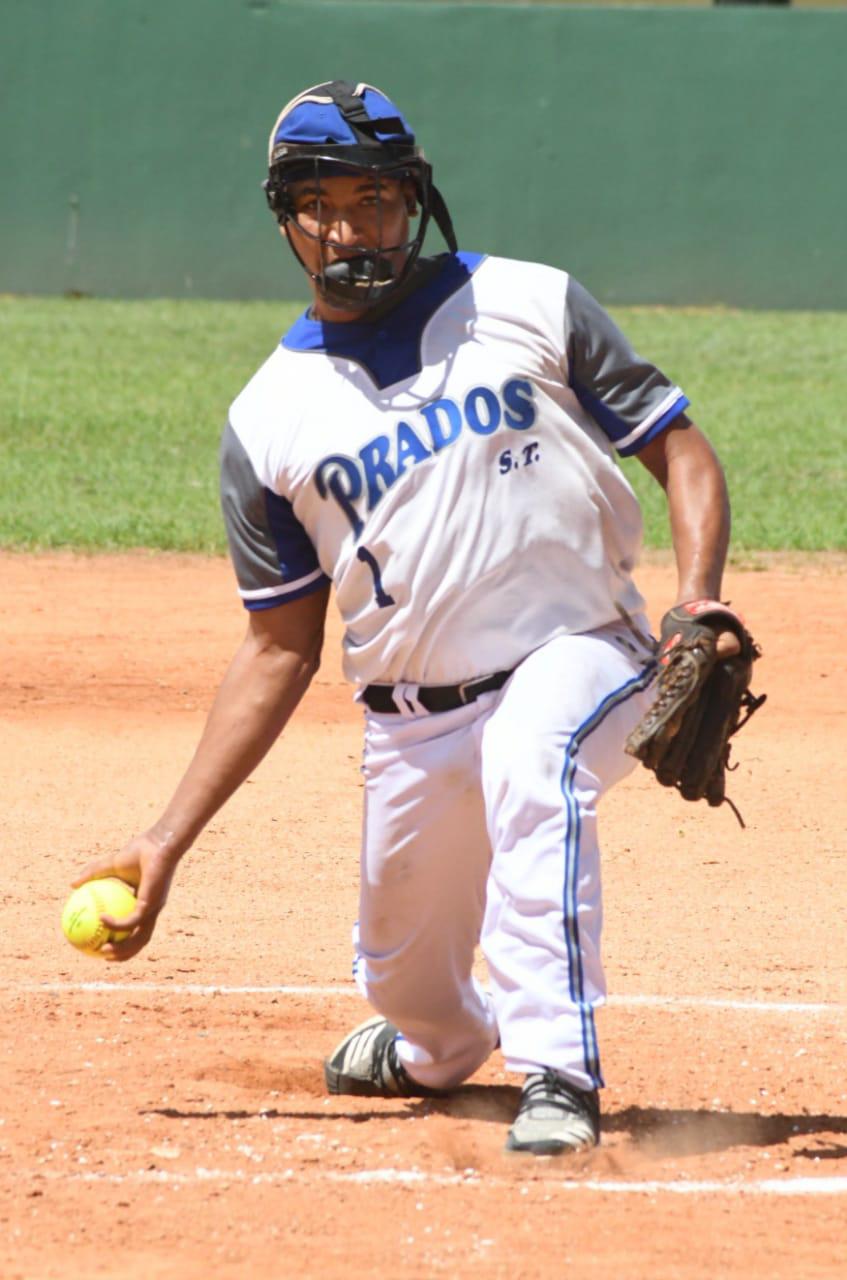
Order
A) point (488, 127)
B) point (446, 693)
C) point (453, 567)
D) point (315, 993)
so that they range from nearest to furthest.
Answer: point (453, 567), point (446, 693), point (315, 993), point (488, 127)

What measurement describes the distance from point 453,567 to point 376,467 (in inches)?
9.5

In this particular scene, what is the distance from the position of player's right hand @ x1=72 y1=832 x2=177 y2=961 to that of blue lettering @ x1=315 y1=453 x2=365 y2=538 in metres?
0.72

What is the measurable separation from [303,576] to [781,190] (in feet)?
60.1

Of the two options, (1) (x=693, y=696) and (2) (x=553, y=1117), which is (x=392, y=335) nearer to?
(1) (x=693, y=696)

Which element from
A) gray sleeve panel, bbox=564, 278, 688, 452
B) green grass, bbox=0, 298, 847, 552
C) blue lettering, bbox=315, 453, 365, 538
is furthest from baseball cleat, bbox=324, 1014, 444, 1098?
green grass, bbox=0, 298, 847, 552

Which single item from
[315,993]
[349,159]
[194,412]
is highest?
[349,159]

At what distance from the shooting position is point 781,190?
69.3ft

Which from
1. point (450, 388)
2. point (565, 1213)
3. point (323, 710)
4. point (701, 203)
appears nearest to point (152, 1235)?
point (565, 1213)

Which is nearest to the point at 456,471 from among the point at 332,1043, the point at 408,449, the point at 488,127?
the point at 408,449

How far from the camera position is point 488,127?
69.6 ft

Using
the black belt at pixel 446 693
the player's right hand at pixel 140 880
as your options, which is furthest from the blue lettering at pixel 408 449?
the player's right hand at pixel 140 880

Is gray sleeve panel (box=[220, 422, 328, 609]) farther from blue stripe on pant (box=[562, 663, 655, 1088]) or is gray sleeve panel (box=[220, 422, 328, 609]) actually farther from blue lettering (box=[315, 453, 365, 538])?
blue stripe on pant (box=[562, 663, 655, 1088])

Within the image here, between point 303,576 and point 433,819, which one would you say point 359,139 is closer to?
point 303,576

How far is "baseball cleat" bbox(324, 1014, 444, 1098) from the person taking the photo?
419 centimetres
